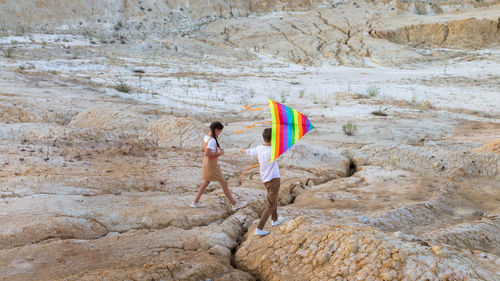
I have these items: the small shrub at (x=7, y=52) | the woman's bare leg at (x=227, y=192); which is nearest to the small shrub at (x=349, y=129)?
the woman's bare leg at (x=227, y=192)

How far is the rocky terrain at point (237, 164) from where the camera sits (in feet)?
9.66

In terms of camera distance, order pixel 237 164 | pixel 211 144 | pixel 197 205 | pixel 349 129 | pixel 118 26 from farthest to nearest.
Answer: pixel 118 26 < pixel 349 129 < pixel 237 164 < pixel 197 205 < pixel 211 144

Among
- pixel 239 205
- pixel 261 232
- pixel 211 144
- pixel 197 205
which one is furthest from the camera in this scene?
pixel 239 205

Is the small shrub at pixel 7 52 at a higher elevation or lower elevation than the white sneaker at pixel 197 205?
higher

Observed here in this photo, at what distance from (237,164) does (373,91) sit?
25.3 feet

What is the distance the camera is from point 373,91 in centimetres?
1220

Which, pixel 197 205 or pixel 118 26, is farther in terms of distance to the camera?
pixel 118 26

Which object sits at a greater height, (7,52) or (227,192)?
(7,52)

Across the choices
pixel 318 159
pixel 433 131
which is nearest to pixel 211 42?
pixel 433 131

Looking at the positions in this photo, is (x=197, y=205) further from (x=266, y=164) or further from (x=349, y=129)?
(x=349, y=129)

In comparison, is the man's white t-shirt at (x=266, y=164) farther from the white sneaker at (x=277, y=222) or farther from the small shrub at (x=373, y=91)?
the small shrub at (x=373, y=91)

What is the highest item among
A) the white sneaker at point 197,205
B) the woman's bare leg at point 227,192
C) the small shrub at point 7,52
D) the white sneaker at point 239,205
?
the small shrub at point 7,52

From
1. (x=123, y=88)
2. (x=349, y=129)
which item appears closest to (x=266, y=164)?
(x=349, y=129)

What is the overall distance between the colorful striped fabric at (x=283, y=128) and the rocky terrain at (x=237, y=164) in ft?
2.40
